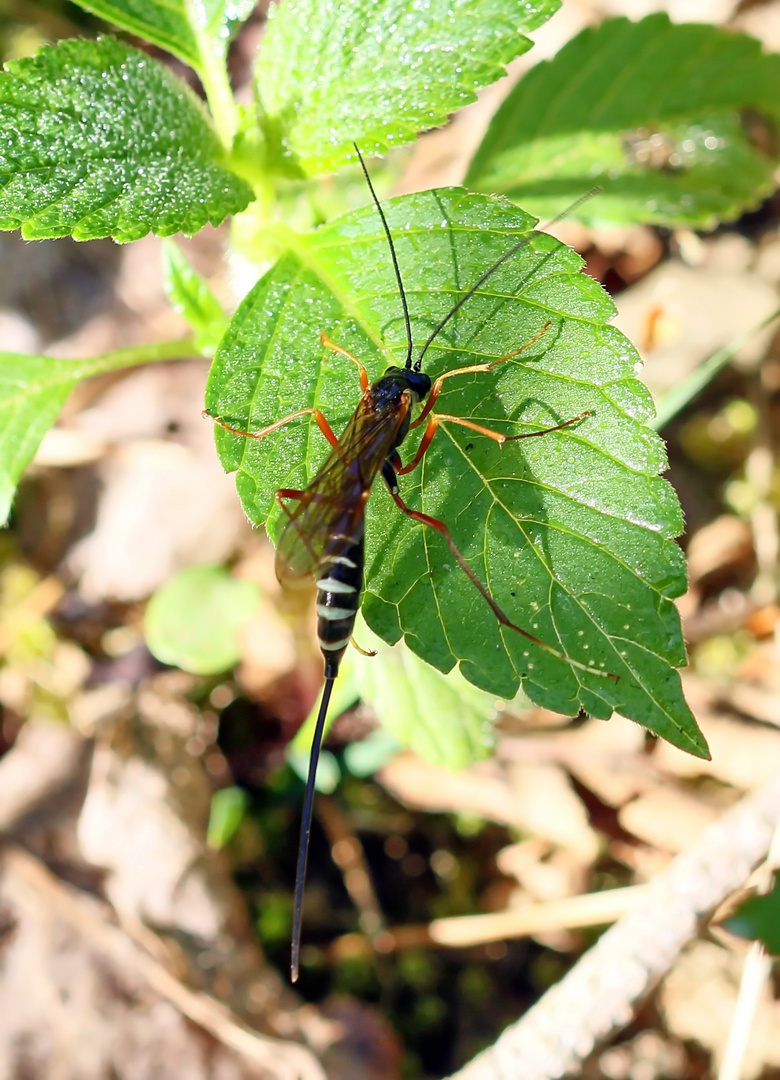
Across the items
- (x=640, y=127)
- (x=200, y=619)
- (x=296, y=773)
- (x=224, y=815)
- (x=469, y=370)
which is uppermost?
(x=640, y=127)

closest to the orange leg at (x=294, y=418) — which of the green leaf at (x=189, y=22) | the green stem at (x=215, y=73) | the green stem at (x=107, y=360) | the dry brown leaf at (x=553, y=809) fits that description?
the green stem at (x=107, y=360)

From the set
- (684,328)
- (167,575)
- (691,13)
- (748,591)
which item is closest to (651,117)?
(684,328)

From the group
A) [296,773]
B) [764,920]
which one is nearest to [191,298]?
[296,773]

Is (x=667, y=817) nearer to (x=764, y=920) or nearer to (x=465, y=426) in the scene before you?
(x=764, y=920)

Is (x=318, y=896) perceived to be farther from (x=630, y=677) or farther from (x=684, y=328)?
(x=684, y=328)

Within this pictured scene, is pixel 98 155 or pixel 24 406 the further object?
pixel 24 406

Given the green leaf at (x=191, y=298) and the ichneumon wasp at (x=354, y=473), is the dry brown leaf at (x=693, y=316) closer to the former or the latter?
the ichneumon wasp at (x=354, y=473)

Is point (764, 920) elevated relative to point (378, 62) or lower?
lower
